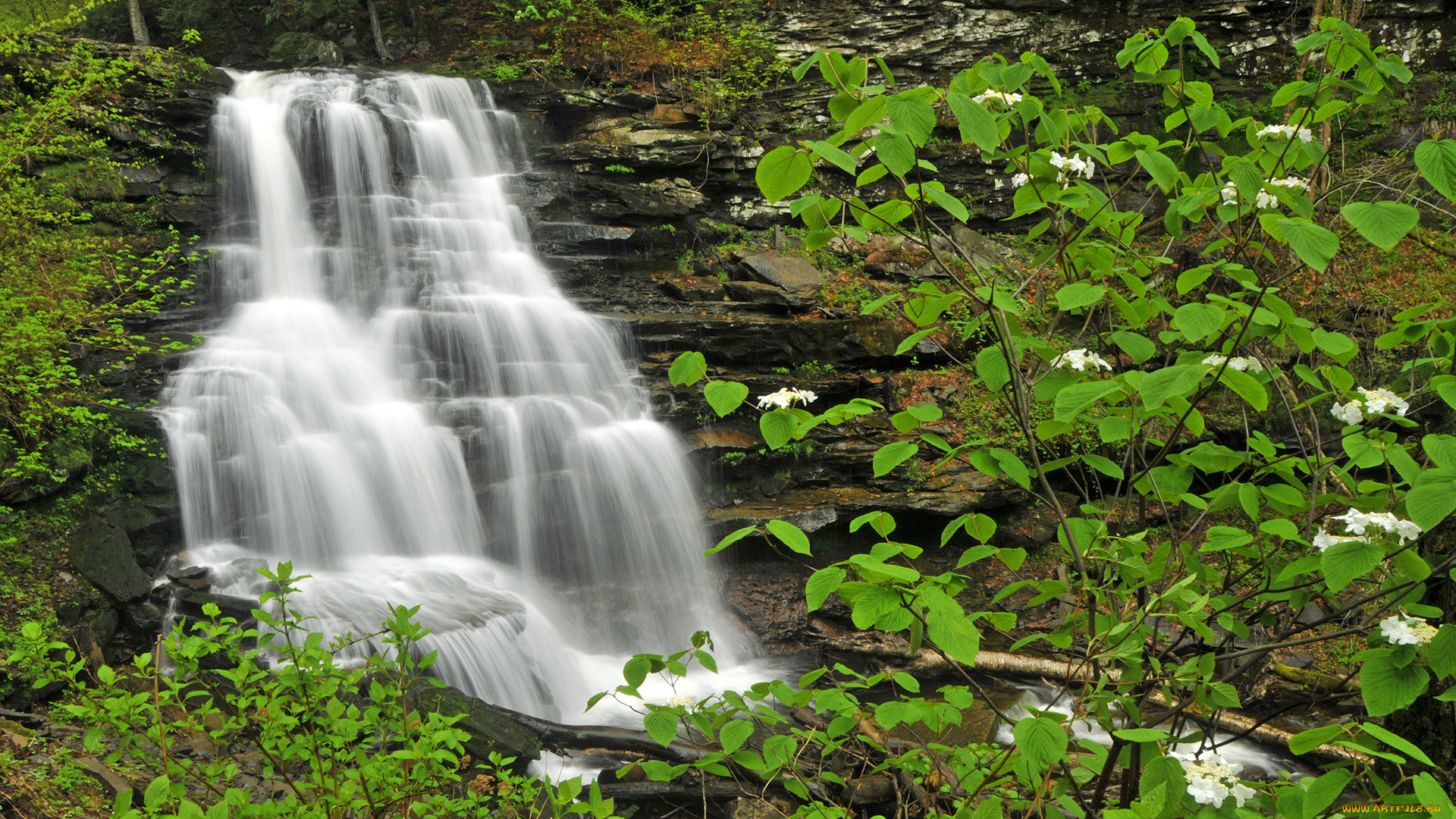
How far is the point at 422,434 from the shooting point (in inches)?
316

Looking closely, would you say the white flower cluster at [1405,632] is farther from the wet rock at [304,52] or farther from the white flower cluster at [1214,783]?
the wet rock at [304,52]

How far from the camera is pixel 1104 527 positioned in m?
1.99

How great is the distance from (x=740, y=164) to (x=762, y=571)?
7244mm

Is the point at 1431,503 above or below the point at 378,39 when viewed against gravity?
below

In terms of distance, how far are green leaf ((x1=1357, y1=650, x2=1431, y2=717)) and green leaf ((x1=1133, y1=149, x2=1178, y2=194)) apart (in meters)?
0.87

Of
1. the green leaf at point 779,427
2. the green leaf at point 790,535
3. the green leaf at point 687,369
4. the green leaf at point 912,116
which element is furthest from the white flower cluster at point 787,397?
the green leaf at point 912,116

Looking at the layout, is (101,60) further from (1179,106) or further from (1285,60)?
(1285,60)

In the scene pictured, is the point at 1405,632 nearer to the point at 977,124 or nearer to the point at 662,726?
the point at 977,124

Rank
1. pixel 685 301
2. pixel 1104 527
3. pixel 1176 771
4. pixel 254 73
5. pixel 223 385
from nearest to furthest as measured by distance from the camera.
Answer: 1. pixel 1176 771
2. pixel 1104 527
3. pixel 223 385
4. pixel 685 301
5. pixel 254 73

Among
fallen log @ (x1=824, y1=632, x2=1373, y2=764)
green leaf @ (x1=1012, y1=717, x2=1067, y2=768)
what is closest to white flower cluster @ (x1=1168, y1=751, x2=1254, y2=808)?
green leaf @ (x1=1012, y1=717, x2=1067, y2=768)

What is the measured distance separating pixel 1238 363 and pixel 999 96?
907 millimetres

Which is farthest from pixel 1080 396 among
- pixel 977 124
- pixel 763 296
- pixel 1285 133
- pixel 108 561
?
pixel 763 296

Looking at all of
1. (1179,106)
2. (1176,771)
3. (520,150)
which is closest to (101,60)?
(520,150)

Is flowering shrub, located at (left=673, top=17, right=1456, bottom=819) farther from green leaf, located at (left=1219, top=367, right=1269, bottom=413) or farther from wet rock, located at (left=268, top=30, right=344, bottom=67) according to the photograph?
wet rock, located at (left=268, top=30, right=344, bottom=67)
